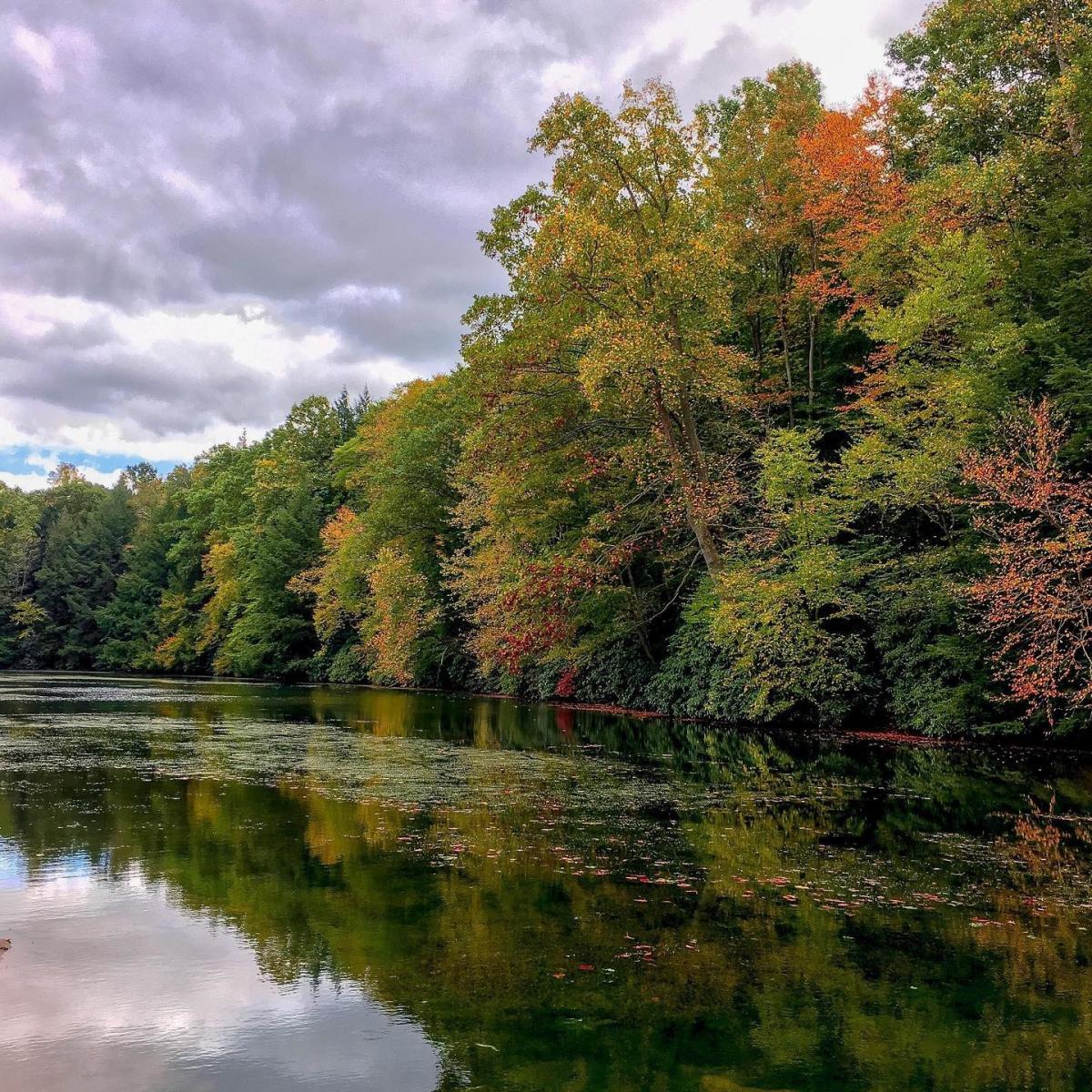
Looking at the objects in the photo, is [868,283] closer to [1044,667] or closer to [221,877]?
[1044,667]

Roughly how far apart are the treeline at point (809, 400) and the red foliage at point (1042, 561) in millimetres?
100

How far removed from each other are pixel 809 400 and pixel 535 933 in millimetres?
24276

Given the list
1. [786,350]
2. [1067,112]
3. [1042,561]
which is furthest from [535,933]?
[786,350]

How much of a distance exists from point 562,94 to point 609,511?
10951mm

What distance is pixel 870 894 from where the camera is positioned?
7.07 m

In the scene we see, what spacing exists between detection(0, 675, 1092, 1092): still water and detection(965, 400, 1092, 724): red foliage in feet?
9.03

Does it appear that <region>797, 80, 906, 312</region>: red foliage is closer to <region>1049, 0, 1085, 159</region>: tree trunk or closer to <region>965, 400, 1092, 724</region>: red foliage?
<region>1049, 0, 1085, 159</region>: tree trunk

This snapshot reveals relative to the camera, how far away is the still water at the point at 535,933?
415 cm

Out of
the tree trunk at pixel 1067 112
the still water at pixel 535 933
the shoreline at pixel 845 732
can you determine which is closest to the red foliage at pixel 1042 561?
the shoreline at pixel 845 732

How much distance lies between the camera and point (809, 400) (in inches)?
1086

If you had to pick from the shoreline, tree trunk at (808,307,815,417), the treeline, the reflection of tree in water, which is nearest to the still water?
the reflection of tree in water

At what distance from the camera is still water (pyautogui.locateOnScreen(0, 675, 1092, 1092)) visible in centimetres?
415

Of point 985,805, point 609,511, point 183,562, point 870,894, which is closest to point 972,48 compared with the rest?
point 609,511

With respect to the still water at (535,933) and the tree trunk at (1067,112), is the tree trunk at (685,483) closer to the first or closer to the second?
the tree trunk at (1067,112)
